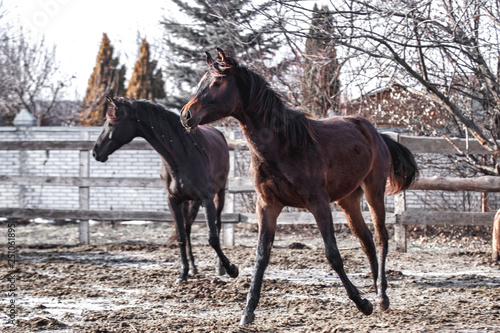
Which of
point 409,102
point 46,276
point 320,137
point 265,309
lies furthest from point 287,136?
point 409,102

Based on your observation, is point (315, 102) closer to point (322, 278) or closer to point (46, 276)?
point (322, 278)

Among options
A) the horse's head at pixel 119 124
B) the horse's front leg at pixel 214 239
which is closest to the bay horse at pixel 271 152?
the horse's front leg at pixel 214 239

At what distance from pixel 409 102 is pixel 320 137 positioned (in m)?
6.48

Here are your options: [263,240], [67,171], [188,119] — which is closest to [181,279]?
[263,240]

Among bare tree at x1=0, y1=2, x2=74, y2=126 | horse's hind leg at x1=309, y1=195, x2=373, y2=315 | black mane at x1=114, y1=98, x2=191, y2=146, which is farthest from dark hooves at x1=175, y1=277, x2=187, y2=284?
bare tree at x1=0, y1=2, x2=74, y2=126

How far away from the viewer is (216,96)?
367 cm

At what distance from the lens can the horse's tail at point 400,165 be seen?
17.0 ft

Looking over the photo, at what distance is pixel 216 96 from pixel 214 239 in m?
2.28

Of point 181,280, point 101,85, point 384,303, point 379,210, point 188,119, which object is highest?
point 101,85

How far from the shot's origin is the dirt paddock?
371 centimetres

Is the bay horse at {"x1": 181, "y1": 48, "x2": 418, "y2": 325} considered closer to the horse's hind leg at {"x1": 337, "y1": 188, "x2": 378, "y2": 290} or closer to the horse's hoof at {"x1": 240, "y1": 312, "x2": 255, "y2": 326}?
the horse's hoof at {"x1": 240, "y1": 312, "x2": 255, "y2": 326}

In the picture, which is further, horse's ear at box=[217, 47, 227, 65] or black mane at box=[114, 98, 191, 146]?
black mane at box=[114, 98, 191, 146]

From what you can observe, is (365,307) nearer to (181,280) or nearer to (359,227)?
(359,227)

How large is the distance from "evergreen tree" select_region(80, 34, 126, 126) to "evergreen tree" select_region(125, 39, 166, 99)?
0.78m
